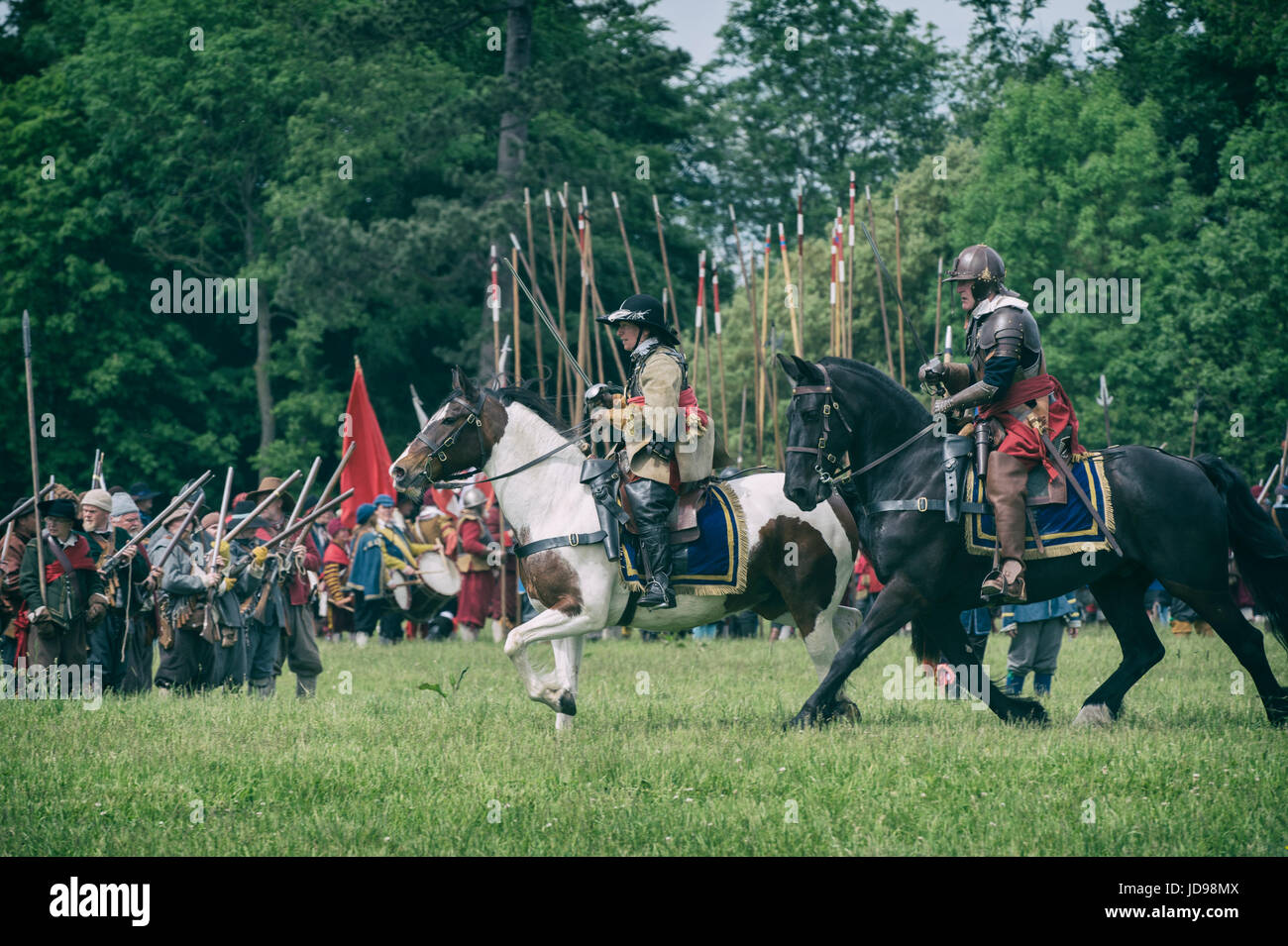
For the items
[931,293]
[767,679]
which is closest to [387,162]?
[931,293]

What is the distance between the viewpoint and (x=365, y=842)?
24.1 ft

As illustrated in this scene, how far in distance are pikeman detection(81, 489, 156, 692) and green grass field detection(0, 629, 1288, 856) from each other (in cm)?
127

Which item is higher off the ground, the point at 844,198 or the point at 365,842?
the point at 844,198

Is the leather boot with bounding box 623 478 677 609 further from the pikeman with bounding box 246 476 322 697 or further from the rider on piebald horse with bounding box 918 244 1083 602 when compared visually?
the pikeman with bounding box 246 476 322 697

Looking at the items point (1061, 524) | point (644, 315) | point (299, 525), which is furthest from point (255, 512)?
point (1061, 524)

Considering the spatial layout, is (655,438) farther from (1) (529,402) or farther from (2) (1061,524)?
(2) (1061,524)

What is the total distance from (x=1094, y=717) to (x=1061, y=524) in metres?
1.34

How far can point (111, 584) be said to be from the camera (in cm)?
1338

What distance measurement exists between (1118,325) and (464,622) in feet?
62.3

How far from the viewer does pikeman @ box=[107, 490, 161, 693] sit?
1371cm

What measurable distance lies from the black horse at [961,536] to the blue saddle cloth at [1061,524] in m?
Answer: 0.10

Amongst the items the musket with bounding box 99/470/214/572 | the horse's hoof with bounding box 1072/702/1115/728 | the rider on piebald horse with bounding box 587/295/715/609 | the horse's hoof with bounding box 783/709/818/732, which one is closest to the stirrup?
the rider on piebald horse with bounding box 587/295/715/609

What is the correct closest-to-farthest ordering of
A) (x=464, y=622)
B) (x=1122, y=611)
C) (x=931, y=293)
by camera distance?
(x=1122, y=611)
(x=464, y=622)
(x=931, y=293)
